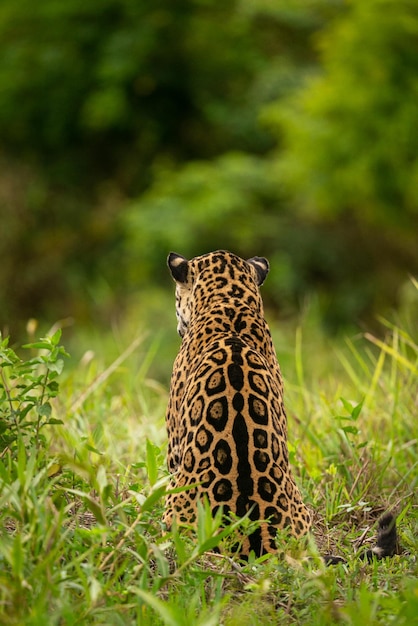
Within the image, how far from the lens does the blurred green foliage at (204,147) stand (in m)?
16.0

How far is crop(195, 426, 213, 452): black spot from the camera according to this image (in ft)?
13.1

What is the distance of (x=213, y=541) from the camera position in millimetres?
3408

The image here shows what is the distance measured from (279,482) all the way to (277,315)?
13.6m

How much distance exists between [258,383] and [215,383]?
18cm

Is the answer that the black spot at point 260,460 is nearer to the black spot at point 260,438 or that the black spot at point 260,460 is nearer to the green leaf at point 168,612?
the black spot at point 260,438

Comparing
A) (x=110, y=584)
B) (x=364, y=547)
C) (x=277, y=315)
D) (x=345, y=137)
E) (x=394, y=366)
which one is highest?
(x=345, y=137)

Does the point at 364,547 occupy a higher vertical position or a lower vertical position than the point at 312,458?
lower

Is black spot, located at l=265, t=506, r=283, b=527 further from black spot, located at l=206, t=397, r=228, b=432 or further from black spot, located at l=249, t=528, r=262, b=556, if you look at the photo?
black spot, located at l=206, t=397, r=228, b=432

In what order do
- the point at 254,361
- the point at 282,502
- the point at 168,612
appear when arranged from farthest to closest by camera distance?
the point at 254,361, the point at 282,502, the point at 168,612

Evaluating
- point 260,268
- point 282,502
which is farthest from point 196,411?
point 260,268

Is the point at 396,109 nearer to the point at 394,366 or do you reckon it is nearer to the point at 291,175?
the point at 291,175

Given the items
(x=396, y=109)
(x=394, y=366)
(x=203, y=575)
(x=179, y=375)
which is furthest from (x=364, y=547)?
(x=396, y=109)

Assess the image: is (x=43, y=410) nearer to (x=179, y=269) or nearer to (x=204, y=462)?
(x=204, y=462)

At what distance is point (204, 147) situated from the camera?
2325 cm
